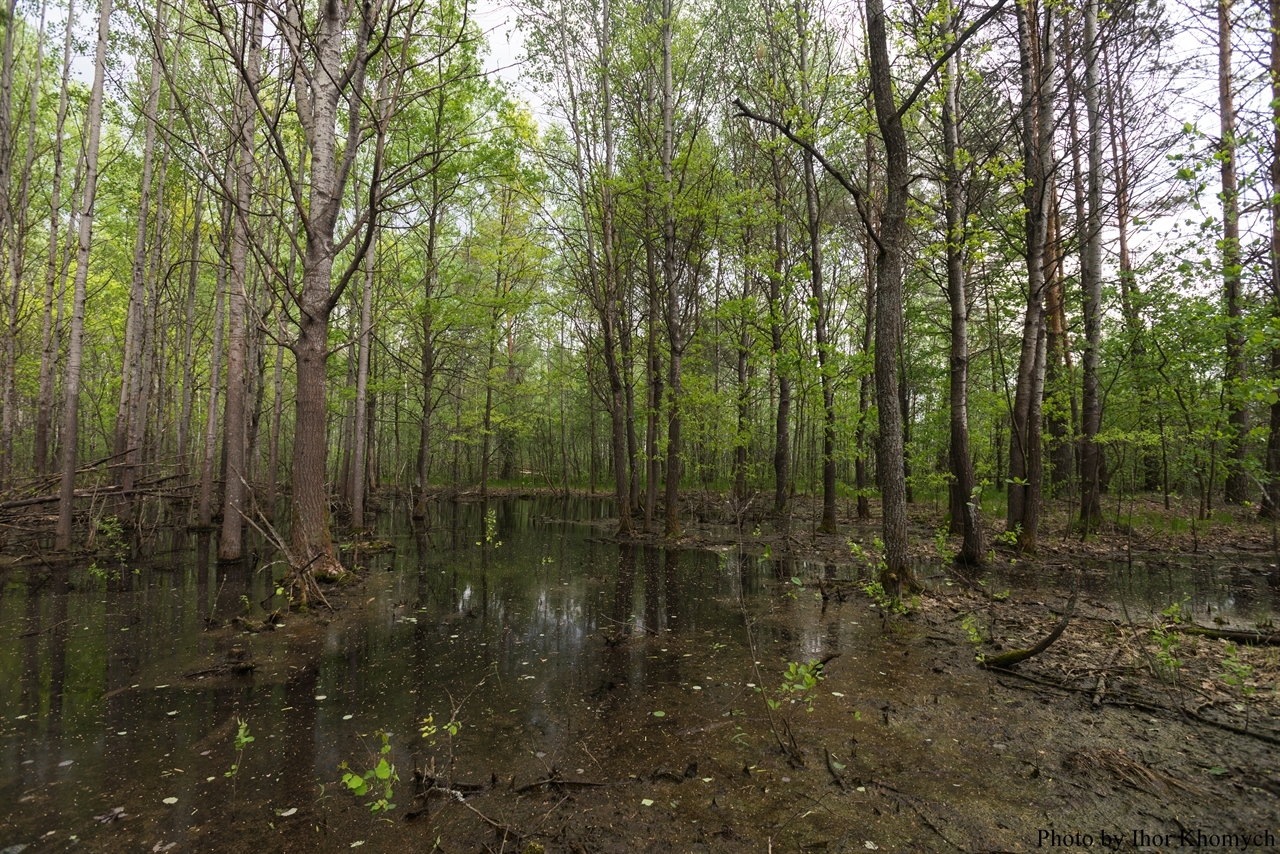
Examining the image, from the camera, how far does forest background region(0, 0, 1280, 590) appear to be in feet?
23.0

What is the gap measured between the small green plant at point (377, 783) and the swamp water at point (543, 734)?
2.2 inches

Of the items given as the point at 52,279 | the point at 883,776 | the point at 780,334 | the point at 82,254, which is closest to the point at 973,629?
the point at 883,776

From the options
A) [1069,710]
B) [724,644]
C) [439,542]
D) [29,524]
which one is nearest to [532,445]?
[439,542]

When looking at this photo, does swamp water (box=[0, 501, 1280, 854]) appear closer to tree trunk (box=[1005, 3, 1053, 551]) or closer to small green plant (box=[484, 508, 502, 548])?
tree trunk (box=[1005, 3, 1053, 551])

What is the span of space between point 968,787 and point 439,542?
12.0m

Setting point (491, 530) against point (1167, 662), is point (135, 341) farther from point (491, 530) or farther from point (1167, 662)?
point (1167, 662)

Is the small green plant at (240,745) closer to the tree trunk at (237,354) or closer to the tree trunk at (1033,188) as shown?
the tree trunk at (237,354)

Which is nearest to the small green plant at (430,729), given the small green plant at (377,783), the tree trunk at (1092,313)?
the small green plant at (377,783)

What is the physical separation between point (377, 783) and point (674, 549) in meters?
9.05

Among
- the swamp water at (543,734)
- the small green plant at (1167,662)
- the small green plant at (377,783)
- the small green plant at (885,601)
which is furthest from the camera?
the small green plant at (885,601)

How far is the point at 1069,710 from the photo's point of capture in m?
3.73

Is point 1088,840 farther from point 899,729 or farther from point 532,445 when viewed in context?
point 532,445

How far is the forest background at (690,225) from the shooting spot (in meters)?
7.02

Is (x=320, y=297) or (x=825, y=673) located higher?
(x=320, y=297)
